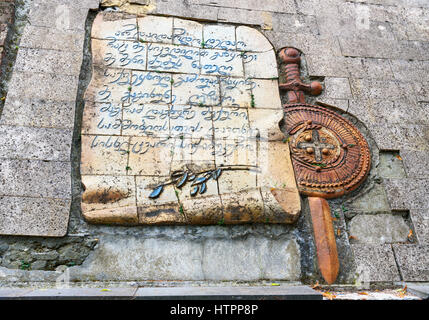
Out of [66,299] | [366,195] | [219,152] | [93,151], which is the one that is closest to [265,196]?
[219,152]

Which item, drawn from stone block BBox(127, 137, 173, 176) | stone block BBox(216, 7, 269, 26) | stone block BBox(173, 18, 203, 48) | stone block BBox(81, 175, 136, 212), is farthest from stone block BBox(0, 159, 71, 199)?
stone block BBox(216, 7, 269, 26)

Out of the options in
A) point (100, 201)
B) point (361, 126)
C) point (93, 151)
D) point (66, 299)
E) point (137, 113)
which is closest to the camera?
point (66, 299)

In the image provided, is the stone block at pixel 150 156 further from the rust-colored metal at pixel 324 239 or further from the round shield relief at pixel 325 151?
the rust-colored metal at pixel 324 239

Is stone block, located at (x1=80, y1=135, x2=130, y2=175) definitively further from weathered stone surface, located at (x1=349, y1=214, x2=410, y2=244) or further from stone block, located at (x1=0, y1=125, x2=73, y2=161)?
weathered stone surface, located at (x1=349, y1=214, x2=410, y2=244)

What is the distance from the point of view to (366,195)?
4.06m

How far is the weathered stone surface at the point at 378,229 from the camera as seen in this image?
384 centimetres

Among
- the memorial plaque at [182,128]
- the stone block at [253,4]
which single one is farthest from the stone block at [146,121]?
the stone block at [253,4]

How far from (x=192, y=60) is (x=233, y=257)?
2.34 metres

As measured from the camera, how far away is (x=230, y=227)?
12.2 feet

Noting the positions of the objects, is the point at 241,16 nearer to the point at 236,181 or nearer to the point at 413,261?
the point at 236,181

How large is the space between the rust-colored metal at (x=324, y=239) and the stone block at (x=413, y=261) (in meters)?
0.65

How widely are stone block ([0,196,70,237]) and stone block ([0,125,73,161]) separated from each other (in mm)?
450

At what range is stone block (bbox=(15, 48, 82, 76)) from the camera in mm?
4172
